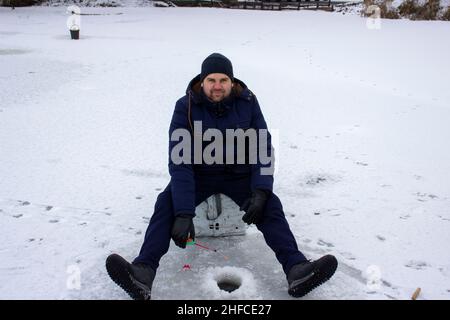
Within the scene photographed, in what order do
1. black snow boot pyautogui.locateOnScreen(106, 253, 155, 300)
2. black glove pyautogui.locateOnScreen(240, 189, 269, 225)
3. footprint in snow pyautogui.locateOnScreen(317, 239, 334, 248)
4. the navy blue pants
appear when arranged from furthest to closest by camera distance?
1. footprint in snow pyautogui.locateOnScreen(317, 239, 334, 248)
2. black glove pyautogui.locateOnScreen(240, 189, 269, 225)
3. the navy blue pants
4. black snow boot pyautogui.locateOnScreen(106, 253, 155, 300)

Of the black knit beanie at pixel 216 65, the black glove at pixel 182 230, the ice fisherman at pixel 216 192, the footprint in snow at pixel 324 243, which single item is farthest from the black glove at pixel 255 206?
the black knit beanie at pixel 216 65

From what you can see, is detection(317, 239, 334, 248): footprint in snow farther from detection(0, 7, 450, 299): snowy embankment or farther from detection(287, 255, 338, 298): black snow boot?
detection(287, 255, 338, 298): black snow boot

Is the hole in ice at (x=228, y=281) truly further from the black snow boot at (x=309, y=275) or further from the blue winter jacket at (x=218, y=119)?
the blue winter jacket at (x=218, y=119)

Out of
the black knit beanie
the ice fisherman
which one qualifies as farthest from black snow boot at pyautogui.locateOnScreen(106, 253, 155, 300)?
the black knit beanie

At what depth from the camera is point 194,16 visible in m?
22.6

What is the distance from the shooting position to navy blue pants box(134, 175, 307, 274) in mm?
2340

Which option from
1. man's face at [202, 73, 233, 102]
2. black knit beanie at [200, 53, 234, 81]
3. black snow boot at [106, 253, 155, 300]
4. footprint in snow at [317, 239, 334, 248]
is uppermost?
black knit beanie at [200, 53, 234, 81]

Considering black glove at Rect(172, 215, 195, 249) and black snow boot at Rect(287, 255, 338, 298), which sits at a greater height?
black glove at Rect(172, 215, 195, 249)

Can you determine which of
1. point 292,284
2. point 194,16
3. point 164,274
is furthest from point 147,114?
point 194,16

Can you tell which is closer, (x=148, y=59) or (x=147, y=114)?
(x=147, y=114)

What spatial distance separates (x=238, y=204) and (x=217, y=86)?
798mm

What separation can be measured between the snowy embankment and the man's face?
3.36 ft
